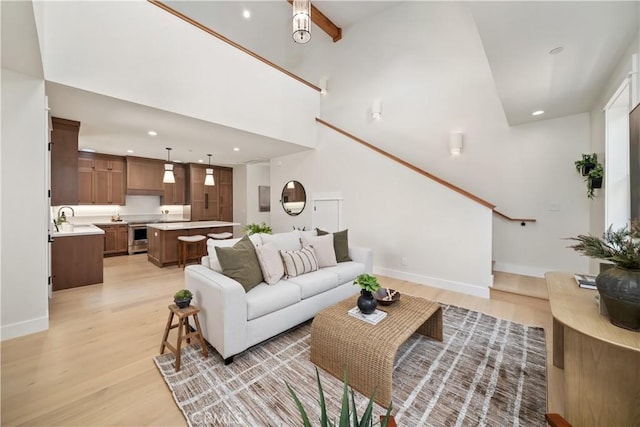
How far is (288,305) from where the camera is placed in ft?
7.47

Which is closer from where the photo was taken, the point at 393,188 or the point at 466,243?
the point at 466,243

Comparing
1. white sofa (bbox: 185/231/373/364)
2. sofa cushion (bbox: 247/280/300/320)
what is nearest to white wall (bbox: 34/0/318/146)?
white sofa (bbox: 185/231/373/364)

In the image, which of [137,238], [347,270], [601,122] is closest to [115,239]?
[137,238]

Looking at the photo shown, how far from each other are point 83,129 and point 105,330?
316cm

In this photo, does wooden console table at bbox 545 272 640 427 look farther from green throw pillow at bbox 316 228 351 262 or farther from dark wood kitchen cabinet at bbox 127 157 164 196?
dark wood kitchen cabinet at bbox 127 157 164 196

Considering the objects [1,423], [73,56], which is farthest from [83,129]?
[1,423]

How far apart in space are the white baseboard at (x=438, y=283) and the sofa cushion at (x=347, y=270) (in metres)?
1.16

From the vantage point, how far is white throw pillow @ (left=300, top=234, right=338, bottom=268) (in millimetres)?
2994

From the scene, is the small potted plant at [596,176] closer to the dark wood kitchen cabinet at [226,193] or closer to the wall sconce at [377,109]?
the wall sconce at [377,109]

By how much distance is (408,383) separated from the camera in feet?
5.59

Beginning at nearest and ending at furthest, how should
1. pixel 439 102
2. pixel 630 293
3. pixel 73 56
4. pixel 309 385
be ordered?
pixel 630 293 < pixel 309 385 < pixel 73 56 < pixel 439 102

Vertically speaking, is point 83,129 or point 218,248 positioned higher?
point 83,129

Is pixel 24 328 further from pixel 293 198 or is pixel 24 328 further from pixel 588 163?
pixel 588 163

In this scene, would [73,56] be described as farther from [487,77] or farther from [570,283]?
[487,77]
